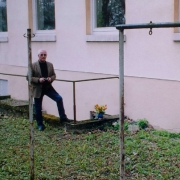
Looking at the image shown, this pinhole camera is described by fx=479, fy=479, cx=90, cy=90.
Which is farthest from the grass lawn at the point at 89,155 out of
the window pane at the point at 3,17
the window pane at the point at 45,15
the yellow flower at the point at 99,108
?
the window pane at the point at 3,17

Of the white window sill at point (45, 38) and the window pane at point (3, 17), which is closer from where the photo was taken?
the white window sill at point (45, 38)

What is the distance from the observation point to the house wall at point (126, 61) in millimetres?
9242

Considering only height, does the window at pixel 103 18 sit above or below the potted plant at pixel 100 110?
above

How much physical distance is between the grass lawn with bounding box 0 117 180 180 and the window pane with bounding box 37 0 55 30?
3.85m

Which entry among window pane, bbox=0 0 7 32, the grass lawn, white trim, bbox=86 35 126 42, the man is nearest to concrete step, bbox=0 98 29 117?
the man

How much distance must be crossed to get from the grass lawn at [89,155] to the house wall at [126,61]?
694mm

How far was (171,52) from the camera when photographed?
9.13m

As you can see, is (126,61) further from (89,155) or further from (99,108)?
(89,155)

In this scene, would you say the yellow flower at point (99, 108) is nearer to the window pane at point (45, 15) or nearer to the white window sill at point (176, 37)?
the white window sill at point (176, 37)

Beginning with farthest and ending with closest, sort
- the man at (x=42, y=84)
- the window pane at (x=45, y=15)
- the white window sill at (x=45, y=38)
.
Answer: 1. the window pane at (x=45, y=15)
2. the white window sill at (x=45, y=38)
3. the man at (x=42, y=84)

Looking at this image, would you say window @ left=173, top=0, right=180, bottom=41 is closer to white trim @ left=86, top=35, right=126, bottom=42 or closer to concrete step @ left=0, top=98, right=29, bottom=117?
white trim @ left=86, top=35, right=126, bottom=42

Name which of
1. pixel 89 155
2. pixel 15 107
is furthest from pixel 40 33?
pixel 89 155

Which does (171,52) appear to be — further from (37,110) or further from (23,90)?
(23,90)

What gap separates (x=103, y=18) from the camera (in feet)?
36.7
